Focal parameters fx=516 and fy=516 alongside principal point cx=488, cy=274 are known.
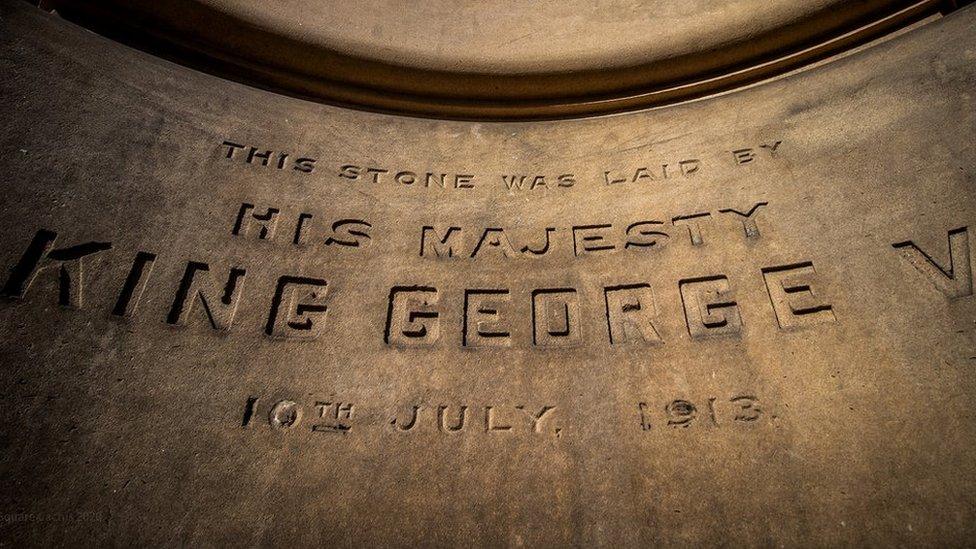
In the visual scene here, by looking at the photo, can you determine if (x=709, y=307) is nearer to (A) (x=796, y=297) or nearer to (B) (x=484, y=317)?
(A) (x=796, y=297)

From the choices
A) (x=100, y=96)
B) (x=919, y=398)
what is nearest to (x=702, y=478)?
(x=919, y=398)

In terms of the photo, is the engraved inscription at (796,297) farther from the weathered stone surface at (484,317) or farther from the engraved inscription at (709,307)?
the engraved inscription at (709,307)

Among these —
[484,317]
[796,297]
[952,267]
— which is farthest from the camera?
[484,317]

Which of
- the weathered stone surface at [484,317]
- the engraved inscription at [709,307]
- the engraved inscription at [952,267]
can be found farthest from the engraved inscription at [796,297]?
the engraved inscription at [952,267]

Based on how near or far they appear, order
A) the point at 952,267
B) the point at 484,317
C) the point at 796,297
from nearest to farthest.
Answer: the point at 952,267 < the point at 796,297 < the point at 484,317

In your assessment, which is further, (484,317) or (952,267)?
(484,317)

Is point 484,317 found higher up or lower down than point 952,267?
lower down

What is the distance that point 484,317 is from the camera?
287 centimetres

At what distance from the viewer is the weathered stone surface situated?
7.24 ft

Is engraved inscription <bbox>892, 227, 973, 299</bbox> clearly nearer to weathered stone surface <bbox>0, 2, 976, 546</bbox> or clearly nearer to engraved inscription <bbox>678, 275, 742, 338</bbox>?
weathered stone surface <bbox>0, 2, 976, 546</bbox>

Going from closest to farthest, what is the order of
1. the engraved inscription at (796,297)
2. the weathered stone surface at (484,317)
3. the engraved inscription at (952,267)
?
the weathered stone surface at (484,317) → the engraved inscription at (952,267) → the engraved inscription at (796,297)

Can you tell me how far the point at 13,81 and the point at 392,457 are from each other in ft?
10.1

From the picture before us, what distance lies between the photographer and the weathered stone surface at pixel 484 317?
2207 millimetres

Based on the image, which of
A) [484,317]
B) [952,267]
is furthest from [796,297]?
[484,317]
